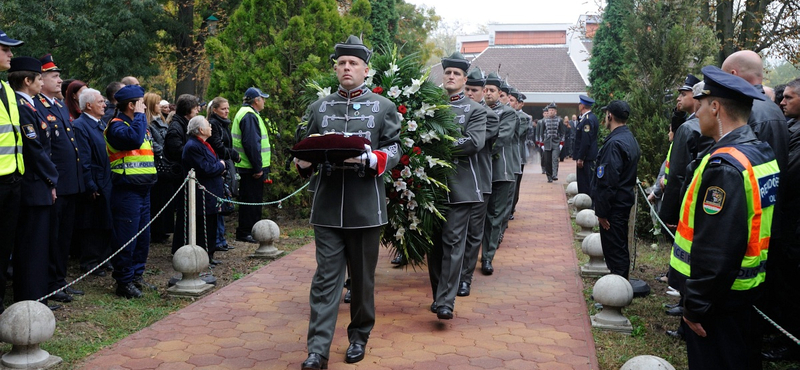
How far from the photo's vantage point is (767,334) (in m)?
5.48

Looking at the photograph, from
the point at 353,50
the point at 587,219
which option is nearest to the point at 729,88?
the point at 353,50

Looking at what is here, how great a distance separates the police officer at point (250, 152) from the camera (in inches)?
369

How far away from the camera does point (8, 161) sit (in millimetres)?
5121

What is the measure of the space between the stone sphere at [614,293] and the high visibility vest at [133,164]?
14.7 ft

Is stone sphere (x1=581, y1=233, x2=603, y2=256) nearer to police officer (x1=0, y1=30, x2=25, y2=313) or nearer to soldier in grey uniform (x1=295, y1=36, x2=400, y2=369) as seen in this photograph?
soldier in grey uniform (x1=295, y1=36, x2=400, y2=369)

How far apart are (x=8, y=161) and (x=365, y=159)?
278 centimetres

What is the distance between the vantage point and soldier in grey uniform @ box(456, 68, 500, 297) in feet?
22.2

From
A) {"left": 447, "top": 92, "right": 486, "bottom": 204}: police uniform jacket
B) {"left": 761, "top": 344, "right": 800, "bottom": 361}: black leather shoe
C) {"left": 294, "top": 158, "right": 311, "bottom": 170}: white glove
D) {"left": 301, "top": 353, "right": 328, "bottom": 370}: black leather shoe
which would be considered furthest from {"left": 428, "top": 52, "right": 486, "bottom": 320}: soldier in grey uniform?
{"left": 761, "top": 344, "right": 800, "bottom": 361}: black leather shoe

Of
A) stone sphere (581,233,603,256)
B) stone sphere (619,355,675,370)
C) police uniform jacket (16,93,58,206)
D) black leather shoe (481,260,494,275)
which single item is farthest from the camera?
black leather shoe (481,260,494,275)

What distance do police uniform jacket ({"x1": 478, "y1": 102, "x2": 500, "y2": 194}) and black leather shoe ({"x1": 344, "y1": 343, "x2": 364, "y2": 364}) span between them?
2277mm

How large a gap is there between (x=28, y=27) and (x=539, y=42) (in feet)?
112

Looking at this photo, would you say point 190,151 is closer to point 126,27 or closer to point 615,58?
point 126,27

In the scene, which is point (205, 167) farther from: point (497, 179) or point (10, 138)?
point (497, 179)

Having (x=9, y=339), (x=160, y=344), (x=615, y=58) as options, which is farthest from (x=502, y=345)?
(x=615, y=58)
